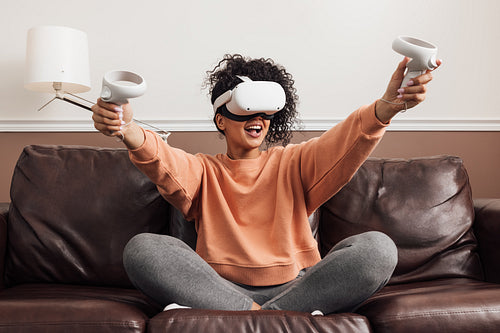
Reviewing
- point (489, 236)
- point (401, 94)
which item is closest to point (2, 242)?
point (401, 94)

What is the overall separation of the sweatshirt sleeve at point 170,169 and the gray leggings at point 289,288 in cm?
21

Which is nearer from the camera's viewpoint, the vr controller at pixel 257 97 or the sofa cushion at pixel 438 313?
the sofa cushion at pixel 438 313

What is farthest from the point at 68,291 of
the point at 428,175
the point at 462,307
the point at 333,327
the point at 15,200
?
the point at 428,175

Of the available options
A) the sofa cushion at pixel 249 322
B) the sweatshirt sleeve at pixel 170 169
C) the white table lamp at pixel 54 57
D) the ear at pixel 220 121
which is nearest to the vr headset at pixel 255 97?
the ear at pixel 220 121

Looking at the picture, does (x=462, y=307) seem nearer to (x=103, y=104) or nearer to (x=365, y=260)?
(x=365, y=260)

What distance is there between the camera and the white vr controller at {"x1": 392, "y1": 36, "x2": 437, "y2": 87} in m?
1.09

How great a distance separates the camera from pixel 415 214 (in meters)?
1.72

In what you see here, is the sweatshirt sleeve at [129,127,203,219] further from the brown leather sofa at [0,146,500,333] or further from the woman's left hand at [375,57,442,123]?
the woman's left hand at [375,57,442,123]

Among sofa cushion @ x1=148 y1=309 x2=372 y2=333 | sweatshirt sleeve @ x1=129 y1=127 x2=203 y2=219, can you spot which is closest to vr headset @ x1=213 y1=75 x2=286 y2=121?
sweatshirt sleeve @ x1=129 y1=127 x2=203 y2=219

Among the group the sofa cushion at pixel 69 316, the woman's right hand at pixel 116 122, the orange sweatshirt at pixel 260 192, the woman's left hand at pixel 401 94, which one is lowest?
the sofa cushion at pixel 69 316

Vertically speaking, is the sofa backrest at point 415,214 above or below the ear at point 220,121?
below

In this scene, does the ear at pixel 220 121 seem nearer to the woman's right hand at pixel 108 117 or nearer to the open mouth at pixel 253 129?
the open mouth at pixel 253 129

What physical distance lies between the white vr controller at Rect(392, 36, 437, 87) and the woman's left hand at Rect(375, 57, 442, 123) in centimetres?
2

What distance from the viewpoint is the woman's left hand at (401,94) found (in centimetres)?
116
